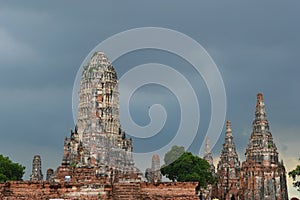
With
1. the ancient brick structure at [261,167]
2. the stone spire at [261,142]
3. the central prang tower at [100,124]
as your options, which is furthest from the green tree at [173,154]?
the stone spire at [261,142]

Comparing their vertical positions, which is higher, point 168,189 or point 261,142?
point 261,142

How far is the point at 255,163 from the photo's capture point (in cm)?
→ 7575

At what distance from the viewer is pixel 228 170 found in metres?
84.8

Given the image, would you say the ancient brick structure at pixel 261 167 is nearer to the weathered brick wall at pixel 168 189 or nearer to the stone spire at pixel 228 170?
the stone spire at pixel 228 170

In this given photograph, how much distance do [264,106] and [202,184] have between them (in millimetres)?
22636

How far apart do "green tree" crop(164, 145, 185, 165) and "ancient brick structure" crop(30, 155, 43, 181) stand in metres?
20.1

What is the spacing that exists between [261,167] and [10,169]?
36.1 metres

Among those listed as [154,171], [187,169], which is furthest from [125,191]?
[154,171]

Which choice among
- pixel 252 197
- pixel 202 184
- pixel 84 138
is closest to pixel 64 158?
pixel 84 138

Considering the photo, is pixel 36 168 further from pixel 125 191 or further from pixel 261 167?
pixel 125 191

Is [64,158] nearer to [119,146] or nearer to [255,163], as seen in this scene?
[119,146]

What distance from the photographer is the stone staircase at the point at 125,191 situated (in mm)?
31625

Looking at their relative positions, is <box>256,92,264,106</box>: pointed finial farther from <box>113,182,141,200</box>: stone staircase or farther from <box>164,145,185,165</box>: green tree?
<box>113,182,141,200</box>: stone staircase

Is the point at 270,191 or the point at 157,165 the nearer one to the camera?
the point at 157,165
